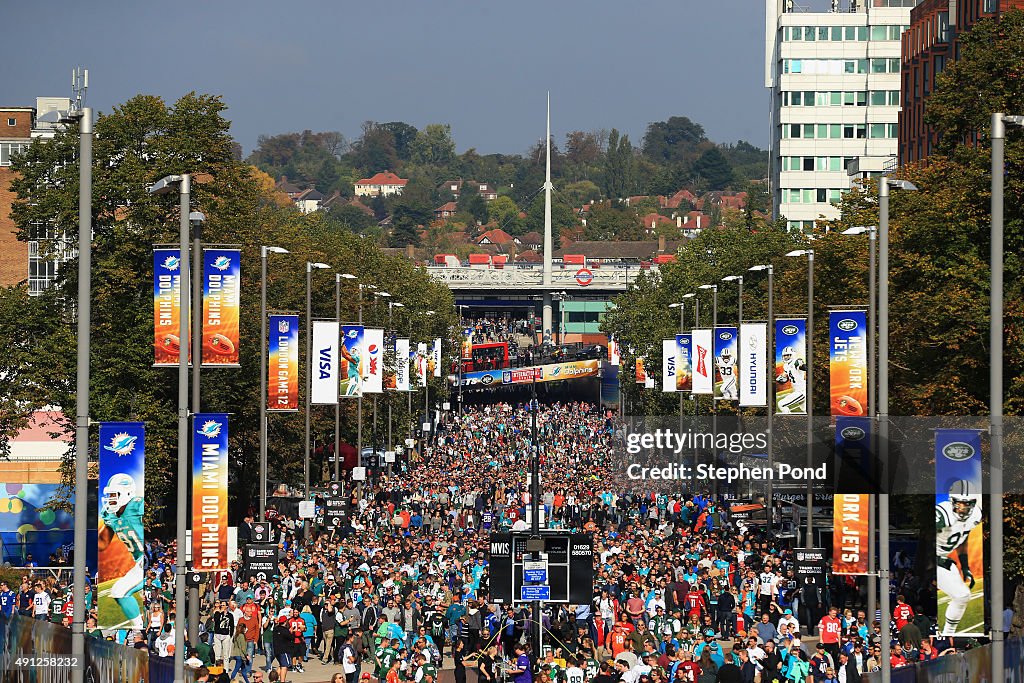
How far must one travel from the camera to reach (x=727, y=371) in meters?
55.3

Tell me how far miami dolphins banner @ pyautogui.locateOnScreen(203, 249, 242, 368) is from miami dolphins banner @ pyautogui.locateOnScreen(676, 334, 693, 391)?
31617 millimetres

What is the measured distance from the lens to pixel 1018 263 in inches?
1547

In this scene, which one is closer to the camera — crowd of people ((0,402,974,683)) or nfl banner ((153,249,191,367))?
crowd of people ((0,402,974,683))

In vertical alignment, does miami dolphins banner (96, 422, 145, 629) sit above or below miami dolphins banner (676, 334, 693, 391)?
below

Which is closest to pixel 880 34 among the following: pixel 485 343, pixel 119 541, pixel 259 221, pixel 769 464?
pixel 485 343

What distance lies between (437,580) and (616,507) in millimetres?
23145

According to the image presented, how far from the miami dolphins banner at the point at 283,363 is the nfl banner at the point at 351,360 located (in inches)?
267

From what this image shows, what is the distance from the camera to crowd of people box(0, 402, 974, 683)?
3077 cm

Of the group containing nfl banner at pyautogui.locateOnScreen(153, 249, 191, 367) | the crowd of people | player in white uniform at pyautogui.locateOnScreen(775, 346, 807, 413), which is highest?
nfl banner at pyautogui.locateOnScreen(153, 249, 191, 367)

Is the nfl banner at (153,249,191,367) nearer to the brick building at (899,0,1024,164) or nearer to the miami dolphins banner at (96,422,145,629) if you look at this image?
the miami dolphins banner at (96,422,145,629)

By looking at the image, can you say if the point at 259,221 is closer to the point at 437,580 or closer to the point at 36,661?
the point at 437,580

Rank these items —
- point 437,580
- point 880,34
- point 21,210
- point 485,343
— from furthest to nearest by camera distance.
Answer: point 485,343
point 880,34
point 21,210
point 437,580

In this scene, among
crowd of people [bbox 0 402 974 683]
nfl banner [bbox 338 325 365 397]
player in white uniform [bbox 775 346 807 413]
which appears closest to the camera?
crowd of people [bbox 0 402 974 683]

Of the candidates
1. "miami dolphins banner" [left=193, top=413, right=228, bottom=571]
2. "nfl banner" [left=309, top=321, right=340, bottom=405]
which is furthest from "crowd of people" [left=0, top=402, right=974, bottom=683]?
"nfl banner" [left=309, top=321, right=340, bottom=405]
